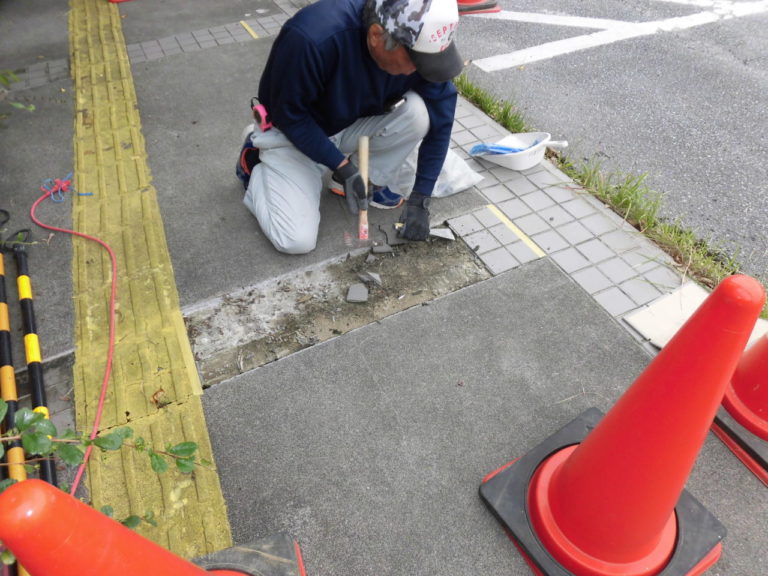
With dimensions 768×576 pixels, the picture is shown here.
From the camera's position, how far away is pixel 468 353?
2.45 m

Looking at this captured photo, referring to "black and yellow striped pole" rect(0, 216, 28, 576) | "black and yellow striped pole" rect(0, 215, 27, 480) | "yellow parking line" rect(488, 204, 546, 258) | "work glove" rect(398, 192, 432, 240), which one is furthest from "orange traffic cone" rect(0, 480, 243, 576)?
"yellow parking line" rect(488, 204, 546, 258)

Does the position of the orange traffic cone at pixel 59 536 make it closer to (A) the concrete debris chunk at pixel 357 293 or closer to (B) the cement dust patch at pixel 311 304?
(B) the cement dust patch at pixel 311 304

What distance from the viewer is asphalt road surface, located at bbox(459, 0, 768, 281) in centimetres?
348

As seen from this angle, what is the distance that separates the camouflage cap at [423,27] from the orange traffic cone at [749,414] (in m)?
1.83

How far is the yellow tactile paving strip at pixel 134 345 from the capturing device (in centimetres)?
193

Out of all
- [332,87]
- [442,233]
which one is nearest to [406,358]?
[442,233]

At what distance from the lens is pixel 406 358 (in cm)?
243

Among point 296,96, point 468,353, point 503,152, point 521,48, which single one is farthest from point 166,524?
point 521,48

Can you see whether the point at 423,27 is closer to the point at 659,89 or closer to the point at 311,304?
the point at 311,304

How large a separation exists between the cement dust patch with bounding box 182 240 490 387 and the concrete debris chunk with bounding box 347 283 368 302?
3 cm

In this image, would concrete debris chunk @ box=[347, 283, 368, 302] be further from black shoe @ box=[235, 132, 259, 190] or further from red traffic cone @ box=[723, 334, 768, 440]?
red traffic cone @ box=[723, 334, 768, 440]

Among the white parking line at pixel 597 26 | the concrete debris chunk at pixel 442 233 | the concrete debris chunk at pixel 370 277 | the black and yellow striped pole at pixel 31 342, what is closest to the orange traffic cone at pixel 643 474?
the concrete debris chunk at pixel 370 277

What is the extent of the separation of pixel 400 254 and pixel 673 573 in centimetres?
194

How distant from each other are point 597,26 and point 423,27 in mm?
4541
